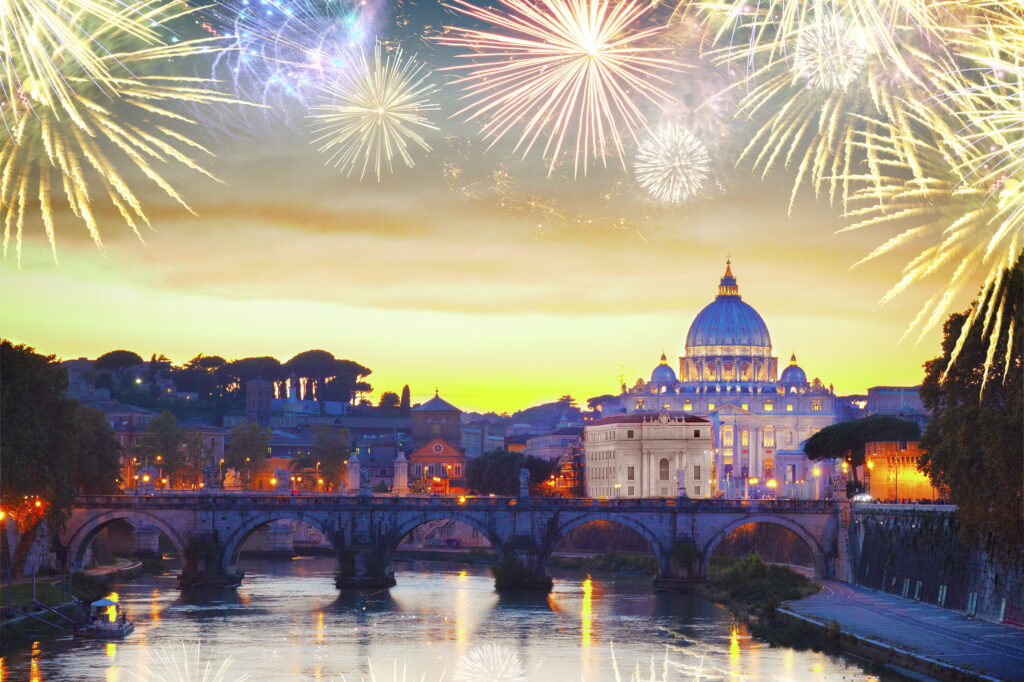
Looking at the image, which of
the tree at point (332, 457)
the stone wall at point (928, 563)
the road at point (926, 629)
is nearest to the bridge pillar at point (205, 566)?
the road at point (926, 629)

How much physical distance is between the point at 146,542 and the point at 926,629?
65494 mm

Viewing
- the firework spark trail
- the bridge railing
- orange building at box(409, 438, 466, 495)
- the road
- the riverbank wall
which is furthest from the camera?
orange building at box(409, 438, 466, 495)

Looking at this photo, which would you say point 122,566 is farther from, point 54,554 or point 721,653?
point 721,653

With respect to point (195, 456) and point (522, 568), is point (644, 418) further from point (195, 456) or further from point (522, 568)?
point (522, 568)

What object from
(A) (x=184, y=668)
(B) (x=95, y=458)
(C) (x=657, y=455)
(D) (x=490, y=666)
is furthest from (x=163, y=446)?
(D) (x=490, y=666)

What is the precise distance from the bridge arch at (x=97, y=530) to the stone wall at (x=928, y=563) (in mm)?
36706

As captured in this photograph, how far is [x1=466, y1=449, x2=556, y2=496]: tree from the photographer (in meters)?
143

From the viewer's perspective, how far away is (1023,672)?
39.1m

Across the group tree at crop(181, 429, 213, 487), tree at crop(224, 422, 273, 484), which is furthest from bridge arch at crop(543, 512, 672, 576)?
tree at crop(224, 422, 273, 484)

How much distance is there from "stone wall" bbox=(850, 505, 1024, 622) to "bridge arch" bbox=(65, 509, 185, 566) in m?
36.7

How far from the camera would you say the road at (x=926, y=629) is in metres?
41.9

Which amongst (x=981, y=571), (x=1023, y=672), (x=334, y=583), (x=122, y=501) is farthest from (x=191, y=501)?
(x=1023, y=672)

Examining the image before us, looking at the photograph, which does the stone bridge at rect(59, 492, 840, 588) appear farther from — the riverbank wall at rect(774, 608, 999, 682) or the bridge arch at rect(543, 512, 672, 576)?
the riverbank wall at rect(774, 608, 999, 682)

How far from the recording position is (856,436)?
374 feet
